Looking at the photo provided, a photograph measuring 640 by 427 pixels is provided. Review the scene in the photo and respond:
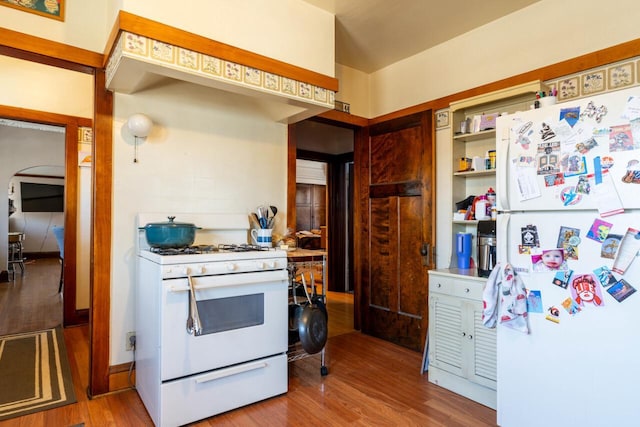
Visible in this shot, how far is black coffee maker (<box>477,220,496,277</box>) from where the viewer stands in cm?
244

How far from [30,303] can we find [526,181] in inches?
229

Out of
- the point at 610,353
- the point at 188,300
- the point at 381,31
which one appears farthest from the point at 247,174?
the point at 610,353

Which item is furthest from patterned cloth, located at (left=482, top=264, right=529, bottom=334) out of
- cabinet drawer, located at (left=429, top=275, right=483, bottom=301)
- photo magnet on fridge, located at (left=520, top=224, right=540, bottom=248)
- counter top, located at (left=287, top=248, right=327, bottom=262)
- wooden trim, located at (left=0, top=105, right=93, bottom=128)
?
wooden trim, located at (left=0, top=105, right=93, bottom=128)

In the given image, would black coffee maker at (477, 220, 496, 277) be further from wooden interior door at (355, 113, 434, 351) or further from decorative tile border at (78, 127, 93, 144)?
decorative tile border at (78, 127, 93, 144)

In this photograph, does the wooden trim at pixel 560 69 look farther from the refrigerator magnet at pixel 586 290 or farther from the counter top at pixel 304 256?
the counter top at pixel 304 256

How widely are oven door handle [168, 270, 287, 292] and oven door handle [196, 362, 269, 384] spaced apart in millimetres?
498

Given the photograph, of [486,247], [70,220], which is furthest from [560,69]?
[70,220]

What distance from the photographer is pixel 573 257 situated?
1.62 m

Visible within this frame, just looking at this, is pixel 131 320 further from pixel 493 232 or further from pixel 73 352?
pixel 493 232

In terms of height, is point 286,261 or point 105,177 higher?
point 105,177

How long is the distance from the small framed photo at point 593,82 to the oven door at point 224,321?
7.50 feet

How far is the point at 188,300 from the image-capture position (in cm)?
201

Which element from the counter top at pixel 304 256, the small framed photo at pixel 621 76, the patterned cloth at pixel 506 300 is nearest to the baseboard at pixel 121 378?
the counter top at pixel 304 256

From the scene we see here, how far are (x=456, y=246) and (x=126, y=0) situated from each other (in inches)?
103
